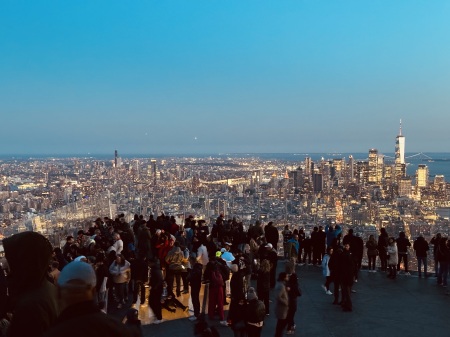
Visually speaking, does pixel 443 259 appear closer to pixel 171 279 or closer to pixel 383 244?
pixel 383 244

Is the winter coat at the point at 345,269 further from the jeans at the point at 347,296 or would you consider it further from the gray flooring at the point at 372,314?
the gray flooring at the point at 372,314

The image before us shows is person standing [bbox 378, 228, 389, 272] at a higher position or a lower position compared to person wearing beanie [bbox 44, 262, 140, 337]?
lower

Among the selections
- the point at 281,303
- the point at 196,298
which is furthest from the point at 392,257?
the point at 196,298

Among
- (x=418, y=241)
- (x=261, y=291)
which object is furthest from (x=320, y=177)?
(x=261, y=291)

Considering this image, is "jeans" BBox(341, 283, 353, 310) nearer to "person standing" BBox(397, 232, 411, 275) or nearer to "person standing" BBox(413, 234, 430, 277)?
"person standing" BBox(397, 232, 411, 275)

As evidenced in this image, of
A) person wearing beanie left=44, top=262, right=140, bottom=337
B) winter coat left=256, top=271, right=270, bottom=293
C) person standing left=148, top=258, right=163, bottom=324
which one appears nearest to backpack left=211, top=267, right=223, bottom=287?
winter coat left=256, top=271, right=270, bottom=293

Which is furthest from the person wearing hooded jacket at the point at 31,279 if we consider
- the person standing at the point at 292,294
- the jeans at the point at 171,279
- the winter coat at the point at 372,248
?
the winter coat at the point at 372,248

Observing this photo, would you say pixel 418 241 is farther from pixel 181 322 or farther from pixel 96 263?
pixel 96 263
